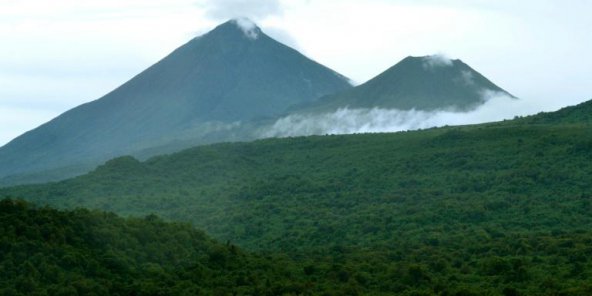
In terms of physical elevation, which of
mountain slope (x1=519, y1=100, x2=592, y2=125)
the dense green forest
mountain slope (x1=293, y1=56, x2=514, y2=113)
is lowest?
the dense green forest

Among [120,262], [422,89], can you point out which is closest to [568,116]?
[422,89]

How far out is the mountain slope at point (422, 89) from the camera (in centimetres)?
16475

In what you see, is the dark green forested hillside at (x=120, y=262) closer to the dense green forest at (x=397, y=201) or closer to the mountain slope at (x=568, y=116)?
the dense green forest at (x=397, y=201)

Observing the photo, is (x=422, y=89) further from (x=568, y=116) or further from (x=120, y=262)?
(x=120, y=262)

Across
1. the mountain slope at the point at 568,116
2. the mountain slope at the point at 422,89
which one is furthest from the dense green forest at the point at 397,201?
the mountain slope at the point at 422,89

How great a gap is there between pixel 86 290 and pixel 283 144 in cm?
8545

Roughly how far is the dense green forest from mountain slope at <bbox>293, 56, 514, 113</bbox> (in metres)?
46.6

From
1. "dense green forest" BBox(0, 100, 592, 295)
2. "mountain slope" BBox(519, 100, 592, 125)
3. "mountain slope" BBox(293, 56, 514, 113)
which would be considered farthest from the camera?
"mountain slope" BBox(293, 56, 514, 113)

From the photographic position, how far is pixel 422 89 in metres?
167

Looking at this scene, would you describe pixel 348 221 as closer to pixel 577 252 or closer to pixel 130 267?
pixel 577 252

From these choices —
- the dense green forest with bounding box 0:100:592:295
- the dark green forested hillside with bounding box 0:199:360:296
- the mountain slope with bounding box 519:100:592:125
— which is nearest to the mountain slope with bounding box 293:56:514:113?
the dense green forest with bounding box 0:100:592:295

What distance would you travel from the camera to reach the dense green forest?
136ft

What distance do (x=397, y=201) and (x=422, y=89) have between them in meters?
87.1

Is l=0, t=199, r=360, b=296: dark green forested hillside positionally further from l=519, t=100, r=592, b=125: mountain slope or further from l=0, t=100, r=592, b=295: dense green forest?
l=519, t=100, r=592, b=125: mountain slope
